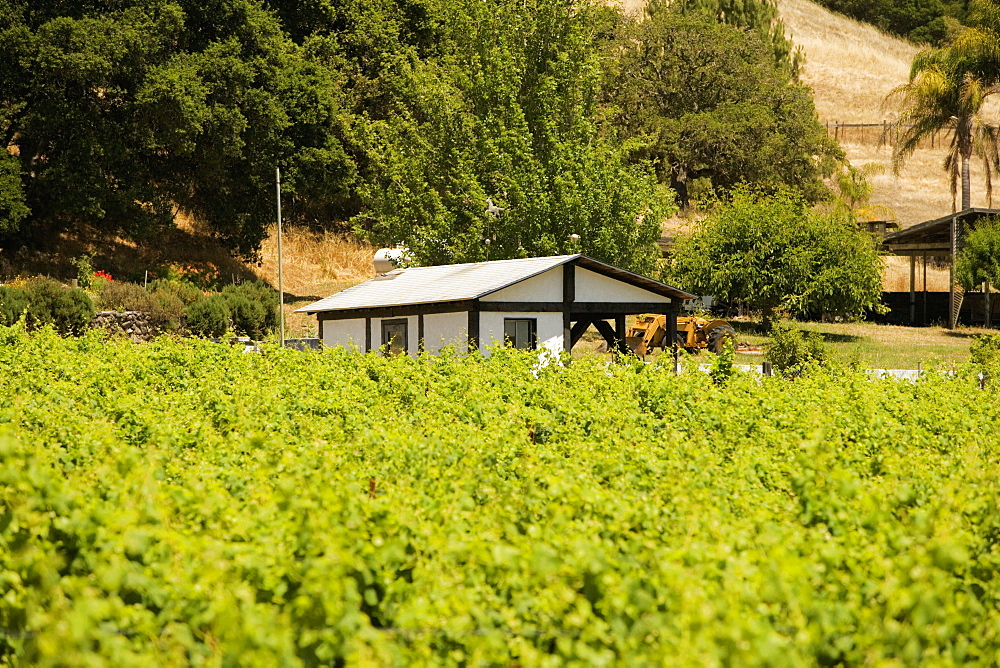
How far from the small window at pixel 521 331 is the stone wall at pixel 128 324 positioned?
Result: 14638mm

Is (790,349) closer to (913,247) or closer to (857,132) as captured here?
(913,247)

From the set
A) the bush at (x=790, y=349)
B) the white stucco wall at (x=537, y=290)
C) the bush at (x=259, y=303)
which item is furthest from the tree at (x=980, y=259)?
the bush at (x=259, y=303)

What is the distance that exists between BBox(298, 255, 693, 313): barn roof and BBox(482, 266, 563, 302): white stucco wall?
0.24 m

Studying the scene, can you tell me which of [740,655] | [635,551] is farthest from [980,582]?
[740,655]

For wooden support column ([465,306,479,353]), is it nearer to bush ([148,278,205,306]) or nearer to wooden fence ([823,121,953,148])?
bush ([148,278,205,306])

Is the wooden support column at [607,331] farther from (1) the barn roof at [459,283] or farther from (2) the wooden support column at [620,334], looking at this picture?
(1) the barn roof at [459,283]

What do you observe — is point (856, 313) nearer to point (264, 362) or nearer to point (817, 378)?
point (817, 378)

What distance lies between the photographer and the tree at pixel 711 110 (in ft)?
195

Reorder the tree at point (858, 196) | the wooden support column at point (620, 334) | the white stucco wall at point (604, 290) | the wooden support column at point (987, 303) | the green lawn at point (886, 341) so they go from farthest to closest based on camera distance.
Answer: the tree at point (858, 196), the wooden support column at point (987, 303), the green lawn at point (886, 341), the wooden support column at point (620, 334), the white stucco wall at point (604, 290)

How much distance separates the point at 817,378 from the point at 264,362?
29.3 ft

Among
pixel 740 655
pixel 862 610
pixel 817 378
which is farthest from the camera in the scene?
pixel 817 378

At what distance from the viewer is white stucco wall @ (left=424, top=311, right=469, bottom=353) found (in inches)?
993

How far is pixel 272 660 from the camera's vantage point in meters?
4.83

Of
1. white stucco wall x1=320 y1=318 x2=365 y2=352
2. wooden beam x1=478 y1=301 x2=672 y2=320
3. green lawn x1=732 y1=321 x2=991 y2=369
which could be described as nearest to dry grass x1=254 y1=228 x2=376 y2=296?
green lawn x1=732 y1=321 x2=991 y2=369
